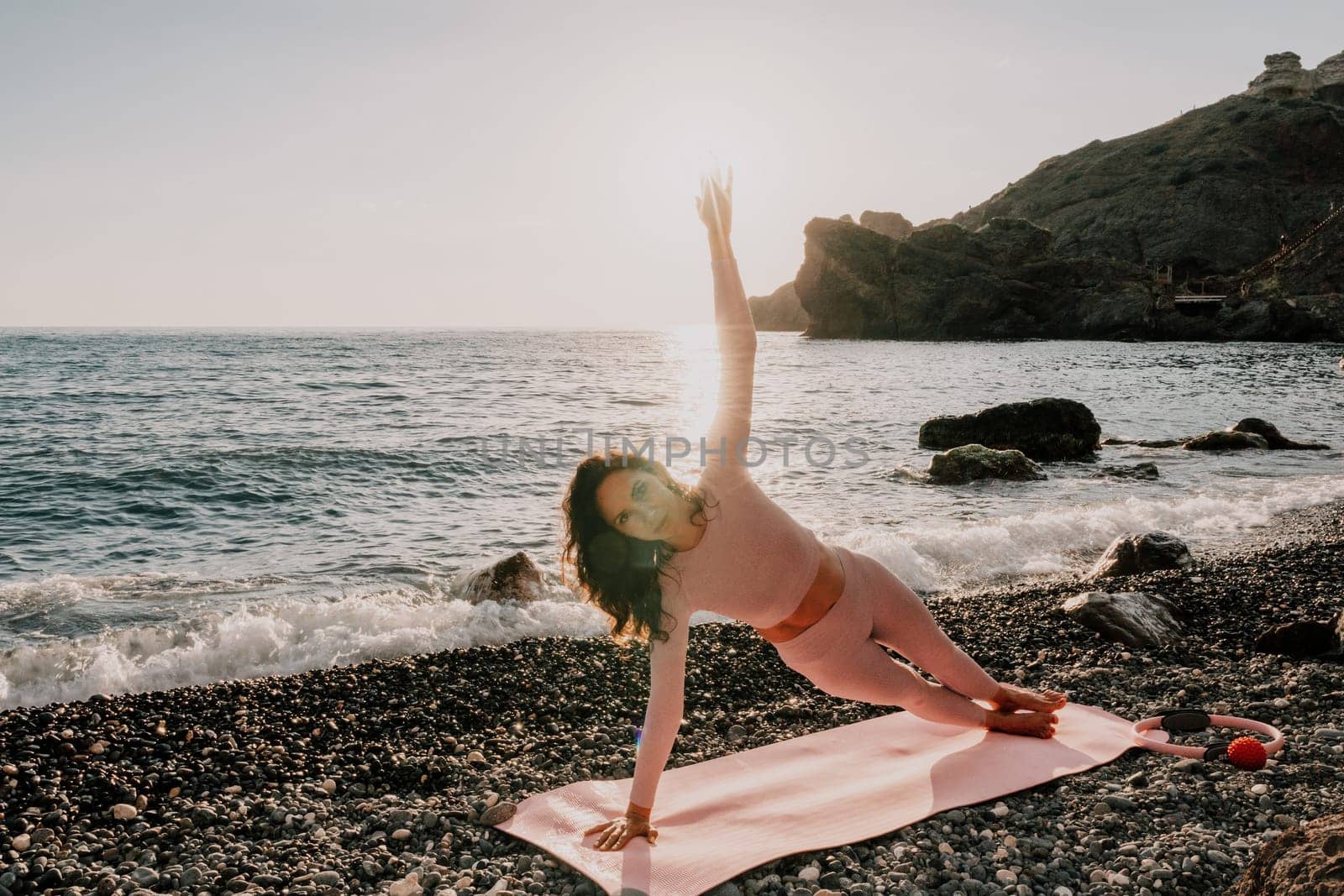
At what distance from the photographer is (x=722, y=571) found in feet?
12.3

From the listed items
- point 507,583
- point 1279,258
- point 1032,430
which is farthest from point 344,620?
point 1279,258

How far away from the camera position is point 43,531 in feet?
38.6

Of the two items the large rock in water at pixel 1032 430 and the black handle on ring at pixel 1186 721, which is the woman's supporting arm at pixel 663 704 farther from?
the large rock in water at pixel 1032 430

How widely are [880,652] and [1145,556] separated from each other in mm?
5921

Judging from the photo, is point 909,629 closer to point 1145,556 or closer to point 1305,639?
point 1305,639

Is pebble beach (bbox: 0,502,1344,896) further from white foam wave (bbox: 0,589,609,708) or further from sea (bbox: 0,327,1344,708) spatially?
sea (bbox: 0,327,1344,708)

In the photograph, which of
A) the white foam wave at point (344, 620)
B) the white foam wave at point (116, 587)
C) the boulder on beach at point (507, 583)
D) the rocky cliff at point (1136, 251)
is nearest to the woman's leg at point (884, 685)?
the white foam wave at point (344, 620)

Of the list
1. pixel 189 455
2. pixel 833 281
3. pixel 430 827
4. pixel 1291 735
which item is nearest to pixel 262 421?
pixel 189 455

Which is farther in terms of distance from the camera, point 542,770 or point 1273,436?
point 1273,436

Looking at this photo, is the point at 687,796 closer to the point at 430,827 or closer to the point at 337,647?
the point at 430,827

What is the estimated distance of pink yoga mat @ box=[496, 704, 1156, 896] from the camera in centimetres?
340

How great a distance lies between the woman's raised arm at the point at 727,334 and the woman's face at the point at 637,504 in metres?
0.32

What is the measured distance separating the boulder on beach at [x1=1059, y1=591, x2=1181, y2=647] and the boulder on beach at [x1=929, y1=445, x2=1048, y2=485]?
29.8 feet

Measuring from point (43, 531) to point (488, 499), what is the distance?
6277 mm
